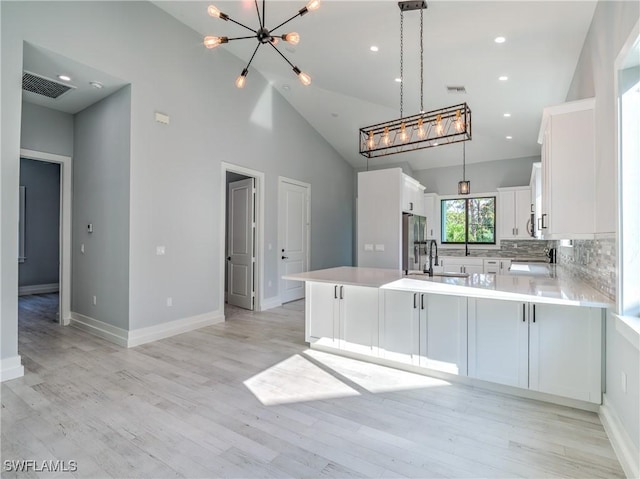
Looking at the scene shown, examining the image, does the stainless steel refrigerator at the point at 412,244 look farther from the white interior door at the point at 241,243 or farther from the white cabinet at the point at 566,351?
the white cabinet at the point at 566,351

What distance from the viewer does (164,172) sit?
13.7ft

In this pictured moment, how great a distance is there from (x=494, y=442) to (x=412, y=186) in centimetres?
476

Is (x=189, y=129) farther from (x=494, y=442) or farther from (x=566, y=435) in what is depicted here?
(x=566, y=435)

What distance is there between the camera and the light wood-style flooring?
1784 mm

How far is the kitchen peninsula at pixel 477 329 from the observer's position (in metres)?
2.32

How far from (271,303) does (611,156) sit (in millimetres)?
4935

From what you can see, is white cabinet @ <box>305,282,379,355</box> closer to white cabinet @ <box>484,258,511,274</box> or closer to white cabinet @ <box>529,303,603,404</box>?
white cabinet @ <box>529,303,603,404</box>

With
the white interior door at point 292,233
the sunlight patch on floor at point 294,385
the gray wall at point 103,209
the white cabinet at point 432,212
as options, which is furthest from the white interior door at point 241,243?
the white cabinet at point 432,212

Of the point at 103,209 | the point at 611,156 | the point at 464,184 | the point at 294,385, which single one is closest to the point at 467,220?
the point at 464,184

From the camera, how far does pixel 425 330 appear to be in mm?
2887

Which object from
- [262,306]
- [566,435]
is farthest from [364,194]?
[566,435]

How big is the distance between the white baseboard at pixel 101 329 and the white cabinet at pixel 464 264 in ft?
19.3

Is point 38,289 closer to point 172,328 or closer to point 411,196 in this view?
point 172,328

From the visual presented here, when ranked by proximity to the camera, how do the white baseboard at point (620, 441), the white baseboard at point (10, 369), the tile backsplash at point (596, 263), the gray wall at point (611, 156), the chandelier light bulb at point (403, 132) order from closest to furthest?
the white baseboard at point (620, 441) → the gray wall at point (611, 156) → the tile backsplash at point (596, 263) → the white baseboard at point (10, 369) → the chandelier light bulb at point (403, 132)
